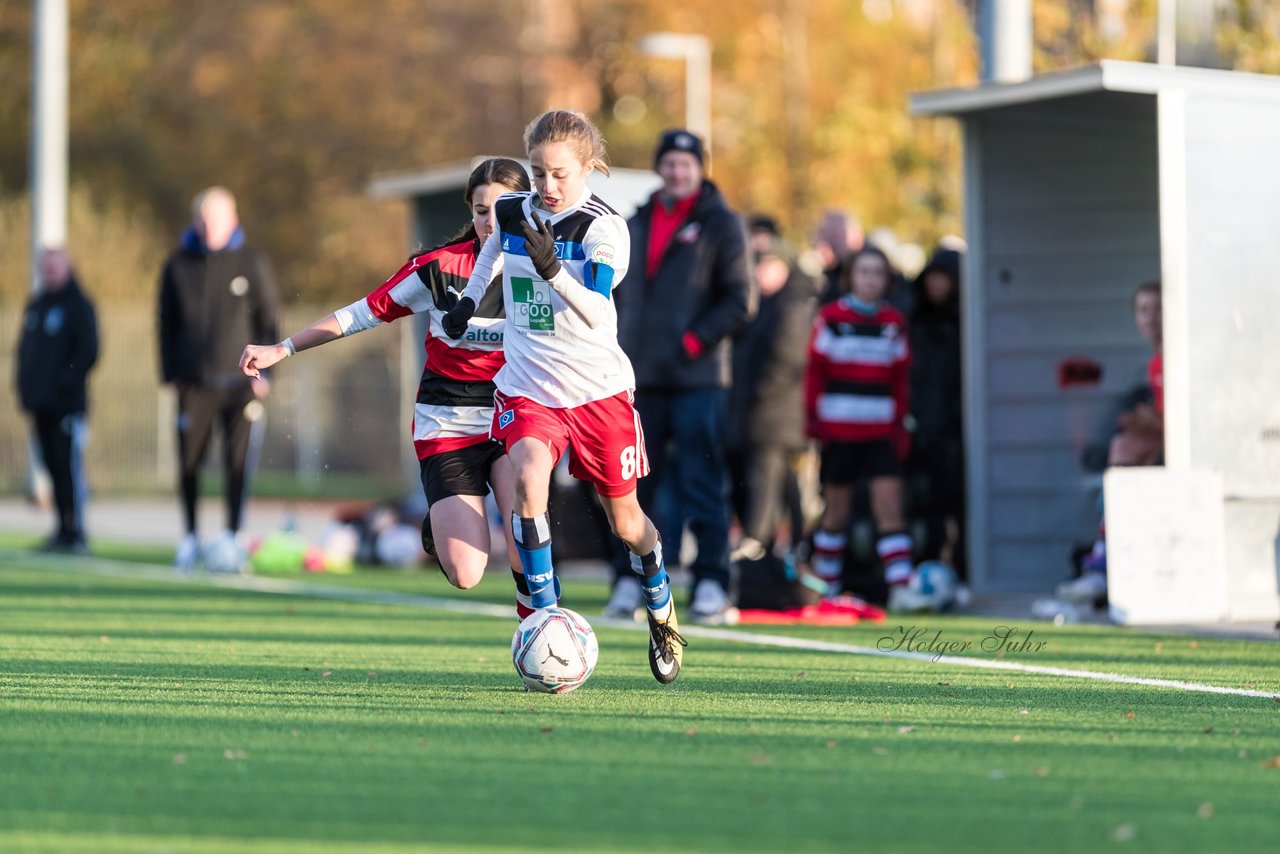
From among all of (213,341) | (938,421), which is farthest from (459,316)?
(213,341)

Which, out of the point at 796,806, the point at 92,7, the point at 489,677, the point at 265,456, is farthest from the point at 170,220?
the point at 796,806

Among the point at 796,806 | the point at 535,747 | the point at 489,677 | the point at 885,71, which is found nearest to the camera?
the point at 796,806

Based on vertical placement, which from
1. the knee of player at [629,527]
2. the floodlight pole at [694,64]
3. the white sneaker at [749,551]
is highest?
the floodlight pole at [694,64]

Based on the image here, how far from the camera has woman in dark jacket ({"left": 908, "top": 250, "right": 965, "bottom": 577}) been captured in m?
12.4

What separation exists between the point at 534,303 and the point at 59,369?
8.90 m

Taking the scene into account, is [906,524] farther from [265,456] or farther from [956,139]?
[265,456]

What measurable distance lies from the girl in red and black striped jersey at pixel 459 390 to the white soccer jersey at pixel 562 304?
56cm

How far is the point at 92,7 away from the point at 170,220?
4.11 meters

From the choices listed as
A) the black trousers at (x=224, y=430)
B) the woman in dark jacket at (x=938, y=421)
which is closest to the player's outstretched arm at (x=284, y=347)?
the woman in dark jacket at (x=938, y=421)

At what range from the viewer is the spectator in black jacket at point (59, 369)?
15.2m

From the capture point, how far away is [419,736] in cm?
613

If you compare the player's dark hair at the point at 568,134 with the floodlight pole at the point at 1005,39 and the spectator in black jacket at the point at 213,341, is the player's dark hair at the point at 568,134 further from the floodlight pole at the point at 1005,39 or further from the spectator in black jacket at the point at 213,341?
the spectator in black jacket at the point at 213,341

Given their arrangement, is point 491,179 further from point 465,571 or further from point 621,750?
point 621,750

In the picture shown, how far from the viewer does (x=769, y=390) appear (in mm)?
12258
